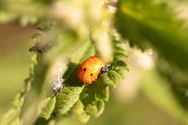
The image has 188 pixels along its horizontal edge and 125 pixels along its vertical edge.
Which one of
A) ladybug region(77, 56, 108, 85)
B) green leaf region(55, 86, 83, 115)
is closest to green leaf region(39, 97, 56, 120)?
green leaf region(55, 86, 83, 115)

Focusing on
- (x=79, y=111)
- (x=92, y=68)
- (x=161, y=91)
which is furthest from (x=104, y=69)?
(x=161, y=91)

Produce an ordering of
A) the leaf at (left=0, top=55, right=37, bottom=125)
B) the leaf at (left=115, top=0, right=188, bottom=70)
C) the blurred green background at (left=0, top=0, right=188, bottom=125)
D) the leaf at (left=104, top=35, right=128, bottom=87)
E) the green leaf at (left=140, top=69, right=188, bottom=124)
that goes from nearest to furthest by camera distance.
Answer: the leaf at (left=115, top=0, right=188, bottom=70)
the leaf at (left=104, top=35, right=128, bottom=87)
the leaf at (left=0, top=55, right=37, bottom=125)
the blurred green background at (left=0, top=0, right=188, bottom=125)
the green leaf at (left=140, top=69, right=188, bottom=124)

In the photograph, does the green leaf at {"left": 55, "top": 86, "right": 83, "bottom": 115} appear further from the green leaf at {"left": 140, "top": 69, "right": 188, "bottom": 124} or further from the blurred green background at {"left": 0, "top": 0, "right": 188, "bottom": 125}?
the green leaf at {"left": 140, "top": 69, "right": 188, "bottom": 124}

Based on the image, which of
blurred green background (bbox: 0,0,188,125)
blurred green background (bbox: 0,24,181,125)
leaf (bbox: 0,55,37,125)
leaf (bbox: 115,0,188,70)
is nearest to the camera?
leaf (bbox: 115,0,188,70)

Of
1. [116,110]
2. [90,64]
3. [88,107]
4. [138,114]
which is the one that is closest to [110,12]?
[90,64]

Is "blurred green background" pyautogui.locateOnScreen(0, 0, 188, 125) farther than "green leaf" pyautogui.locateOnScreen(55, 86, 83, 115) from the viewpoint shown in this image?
Yes

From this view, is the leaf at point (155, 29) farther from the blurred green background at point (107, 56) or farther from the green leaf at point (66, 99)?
the green leaf at point (66, 99)

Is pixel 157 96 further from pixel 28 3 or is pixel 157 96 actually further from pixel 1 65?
pixel 1 65

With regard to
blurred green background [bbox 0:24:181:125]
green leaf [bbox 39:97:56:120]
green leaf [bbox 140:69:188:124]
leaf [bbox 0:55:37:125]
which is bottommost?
blurred green background [bbox 0:24:181:125]
